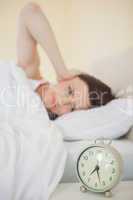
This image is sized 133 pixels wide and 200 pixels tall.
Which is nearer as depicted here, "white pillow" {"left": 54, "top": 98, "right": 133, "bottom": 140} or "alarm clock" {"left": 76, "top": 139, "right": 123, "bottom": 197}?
"alarm clock" {"left": 76, "top": 139, "right": 123, "bottom": 197}

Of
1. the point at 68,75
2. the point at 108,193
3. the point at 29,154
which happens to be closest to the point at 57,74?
the point at 68,75

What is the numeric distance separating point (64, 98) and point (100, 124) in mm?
293

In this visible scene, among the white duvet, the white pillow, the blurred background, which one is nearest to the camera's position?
the white duvet

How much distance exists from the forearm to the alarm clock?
567 mm

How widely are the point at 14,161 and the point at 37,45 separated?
676mm

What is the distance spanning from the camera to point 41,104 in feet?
4.80

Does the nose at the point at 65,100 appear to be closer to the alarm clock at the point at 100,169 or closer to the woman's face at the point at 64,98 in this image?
the woman's face at the point at 64,98

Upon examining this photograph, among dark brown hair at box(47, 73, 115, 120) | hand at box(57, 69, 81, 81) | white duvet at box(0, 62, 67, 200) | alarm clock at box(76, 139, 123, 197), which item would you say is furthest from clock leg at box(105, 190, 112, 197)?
hand at box(57, 69, 81, 81)

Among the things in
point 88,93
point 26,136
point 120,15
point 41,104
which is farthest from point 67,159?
point 120,15

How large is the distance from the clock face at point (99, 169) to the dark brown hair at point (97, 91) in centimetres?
50

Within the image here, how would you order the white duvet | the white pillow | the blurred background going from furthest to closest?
the blurred background
the white pillow
the white duvet

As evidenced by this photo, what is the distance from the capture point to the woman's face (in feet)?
5.13

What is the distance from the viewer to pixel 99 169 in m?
1.08

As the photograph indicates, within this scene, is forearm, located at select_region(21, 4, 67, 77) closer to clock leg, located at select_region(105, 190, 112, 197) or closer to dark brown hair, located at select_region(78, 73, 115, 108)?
dark brown hair, located at select_region(78, 73, 115, 108)
